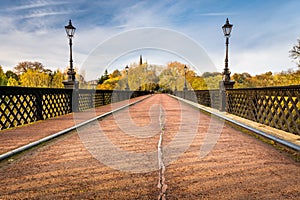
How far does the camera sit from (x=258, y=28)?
20.0 m

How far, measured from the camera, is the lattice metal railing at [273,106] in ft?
16.4

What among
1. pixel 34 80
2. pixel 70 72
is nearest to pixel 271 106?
pixel 70 72

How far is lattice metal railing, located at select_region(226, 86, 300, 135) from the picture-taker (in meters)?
5.01

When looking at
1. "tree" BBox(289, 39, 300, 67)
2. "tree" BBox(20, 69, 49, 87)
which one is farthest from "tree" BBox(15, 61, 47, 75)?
"tree" BBox(289, 39, 300, 67)

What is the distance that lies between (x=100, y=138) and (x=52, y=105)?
5227 millimetres

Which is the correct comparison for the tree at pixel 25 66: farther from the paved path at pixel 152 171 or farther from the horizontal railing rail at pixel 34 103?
the paved path at pixel 152 171

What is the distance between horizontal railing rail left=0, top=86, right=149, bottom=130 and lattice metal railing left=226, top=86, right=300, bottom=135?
26.5 ft

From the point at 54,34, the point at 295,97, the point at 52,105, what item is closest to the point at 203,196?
the point at 295,97

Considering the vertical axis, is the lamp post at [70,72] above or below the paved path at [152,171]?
above

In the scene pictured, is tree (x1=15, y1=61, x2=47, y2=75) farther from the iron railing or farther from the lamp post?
the iron railing

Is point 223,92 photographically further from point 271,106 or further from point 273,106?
point 273,106

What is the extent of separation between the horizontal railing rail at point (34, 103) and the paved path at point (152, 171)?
303cm

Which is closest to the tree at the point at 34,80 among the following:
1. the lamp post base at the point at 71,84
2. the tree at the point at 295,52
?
the lamp post base at the point at 71,84

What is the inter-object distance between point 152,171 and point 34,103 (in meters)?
6.69
